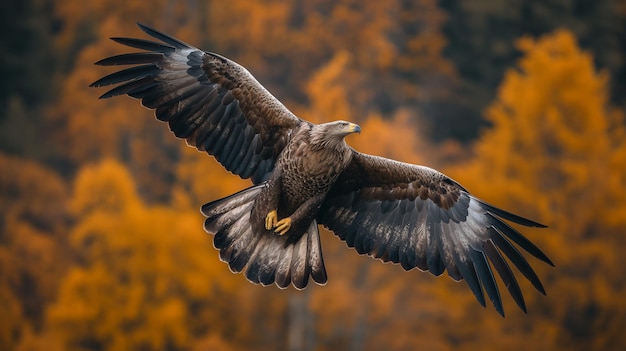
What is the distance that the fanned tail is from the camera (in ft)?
35.1

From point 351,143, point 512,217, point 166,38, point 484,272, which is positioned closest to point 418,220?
point 484,272

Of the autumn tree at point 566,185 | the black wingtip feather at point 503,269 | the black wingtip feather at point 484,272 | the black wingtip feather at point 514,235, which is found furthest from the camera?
the autumn tree at point 566,185

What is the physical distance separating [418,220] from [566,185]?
1659 cm

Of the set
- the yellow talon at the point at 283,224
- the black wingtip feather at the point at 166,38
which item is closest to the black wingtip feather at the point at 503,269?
the yellow talon at the point at 283,224

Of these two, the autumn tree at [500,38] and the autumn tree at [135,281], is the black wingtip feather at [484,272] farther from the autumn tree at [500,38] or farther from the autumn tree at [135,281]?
the autumn tree at [500,38]

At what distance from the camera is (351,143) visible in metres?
27.4

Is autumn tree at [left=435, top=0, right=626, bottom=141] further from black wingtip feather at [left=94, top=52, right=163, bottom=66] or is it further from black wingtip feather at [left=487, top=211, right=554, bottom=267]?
black wingtip feather at [left=94, top=52, right=163, bottom=66]

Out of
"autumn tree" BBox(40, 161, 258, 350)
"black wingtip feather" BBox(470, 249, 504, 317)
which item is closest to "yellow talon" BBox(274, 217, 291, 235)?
"black wingtip feather" BBox(470, 249, 504, 317)

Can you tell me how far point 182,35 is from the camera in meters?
40.9

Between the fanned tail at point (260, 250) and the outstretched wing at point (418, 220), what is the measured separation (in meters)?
0.50

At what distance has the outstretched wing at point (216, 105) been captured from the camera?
10672 mm

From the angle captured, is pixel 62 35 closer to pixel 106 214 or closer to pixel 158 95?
pixel 106 214

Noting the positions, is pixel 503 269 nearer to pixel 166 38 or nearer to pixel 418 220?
pixel 418 220

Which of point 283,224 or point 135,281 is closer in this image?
point 283,224
